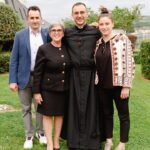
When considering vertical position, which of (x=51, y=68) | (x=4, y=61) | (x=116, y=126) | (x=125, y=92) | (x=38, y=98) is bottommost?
(x=4, y=61)

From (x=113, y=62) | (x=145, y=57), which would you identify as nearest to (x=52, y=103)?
(x=113, y=62)

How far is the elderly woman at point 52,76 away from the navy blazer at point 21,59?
0.90 ft

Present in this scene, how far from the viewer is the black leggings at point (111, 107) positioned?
18.3 feet

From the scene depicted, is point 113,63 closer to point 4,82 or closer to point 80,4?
point 80,4

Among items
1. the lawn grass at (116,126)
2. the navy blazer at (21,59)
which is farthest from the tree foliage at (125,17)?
the navy blazer at (21,59)

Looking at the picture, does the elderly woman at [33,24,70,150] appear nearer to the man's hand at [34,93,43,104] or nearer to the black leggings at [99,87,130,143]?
the man's hand at [34,93,43,104]

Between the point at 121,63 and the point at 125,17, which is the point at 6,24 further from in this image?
the point at 125,17

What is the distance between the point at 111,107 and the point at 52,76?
912 millimetres

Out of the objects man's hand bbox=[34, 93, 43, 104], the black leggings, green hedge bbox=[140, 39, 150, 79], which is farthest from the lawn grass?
green hedge bbox=[140, 39, 150, 79]

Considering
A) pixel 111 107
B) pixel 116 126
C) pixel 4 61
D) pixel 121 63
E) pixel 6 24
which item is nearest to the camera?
pixel 121 63

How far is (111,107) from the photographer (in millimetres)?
5719

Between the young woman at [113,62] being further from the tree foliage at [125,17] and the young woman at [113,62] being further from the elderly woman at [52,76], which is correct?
the tree foliage at [125,17]

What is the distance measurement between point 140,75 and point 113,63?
9832 millimetres

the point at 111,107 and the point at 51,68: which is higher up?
the point at 51,68
